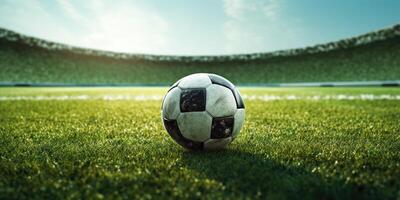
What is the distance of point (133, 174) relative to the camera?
244 cm

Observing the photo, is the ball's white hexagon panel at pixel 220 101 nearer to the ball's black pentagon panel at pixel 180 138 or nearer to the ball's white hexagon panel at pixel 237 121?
the ball's white hexagon panel at pixel 237 121

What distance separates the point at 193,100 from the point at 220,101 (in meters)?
0.26

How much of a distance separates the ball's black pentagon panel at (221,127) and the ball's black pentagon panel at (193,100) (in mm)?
177

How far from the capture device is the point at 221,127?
3.07 metres

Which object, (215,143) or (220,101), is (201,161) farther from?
(220,101)

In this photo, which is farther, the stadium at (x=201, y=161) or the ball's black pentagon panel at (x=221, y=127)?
the ball's black pentagon panel at (x=221, y=127)

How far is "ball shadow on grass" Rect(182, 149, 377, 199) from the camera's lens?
80.7 inches

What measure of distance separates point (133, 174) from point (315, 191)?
4.15 feet

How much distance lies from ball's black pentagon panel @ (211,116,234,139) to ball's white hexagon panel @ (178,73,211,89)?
0.37 meters

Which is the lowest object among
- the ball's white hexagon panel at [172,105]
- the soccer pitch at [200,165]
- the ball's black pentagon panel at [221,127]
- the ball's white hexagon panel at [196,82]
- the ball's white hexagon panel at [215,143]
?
the soccer pitch at [200,165]

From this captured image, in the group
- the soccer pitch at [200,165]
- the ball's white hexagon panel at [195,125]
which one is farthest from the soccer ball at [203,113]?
the soccer pitch at [200,165]

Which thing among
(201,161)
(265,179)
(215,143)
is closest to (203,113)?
(215,143)

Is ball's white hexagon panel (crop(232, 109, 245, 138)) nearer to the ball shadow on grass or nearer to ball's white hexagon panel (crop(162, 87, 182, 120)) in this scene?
the ball shadow on grass

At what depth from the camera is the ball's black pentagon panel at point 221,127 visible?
120 inches
